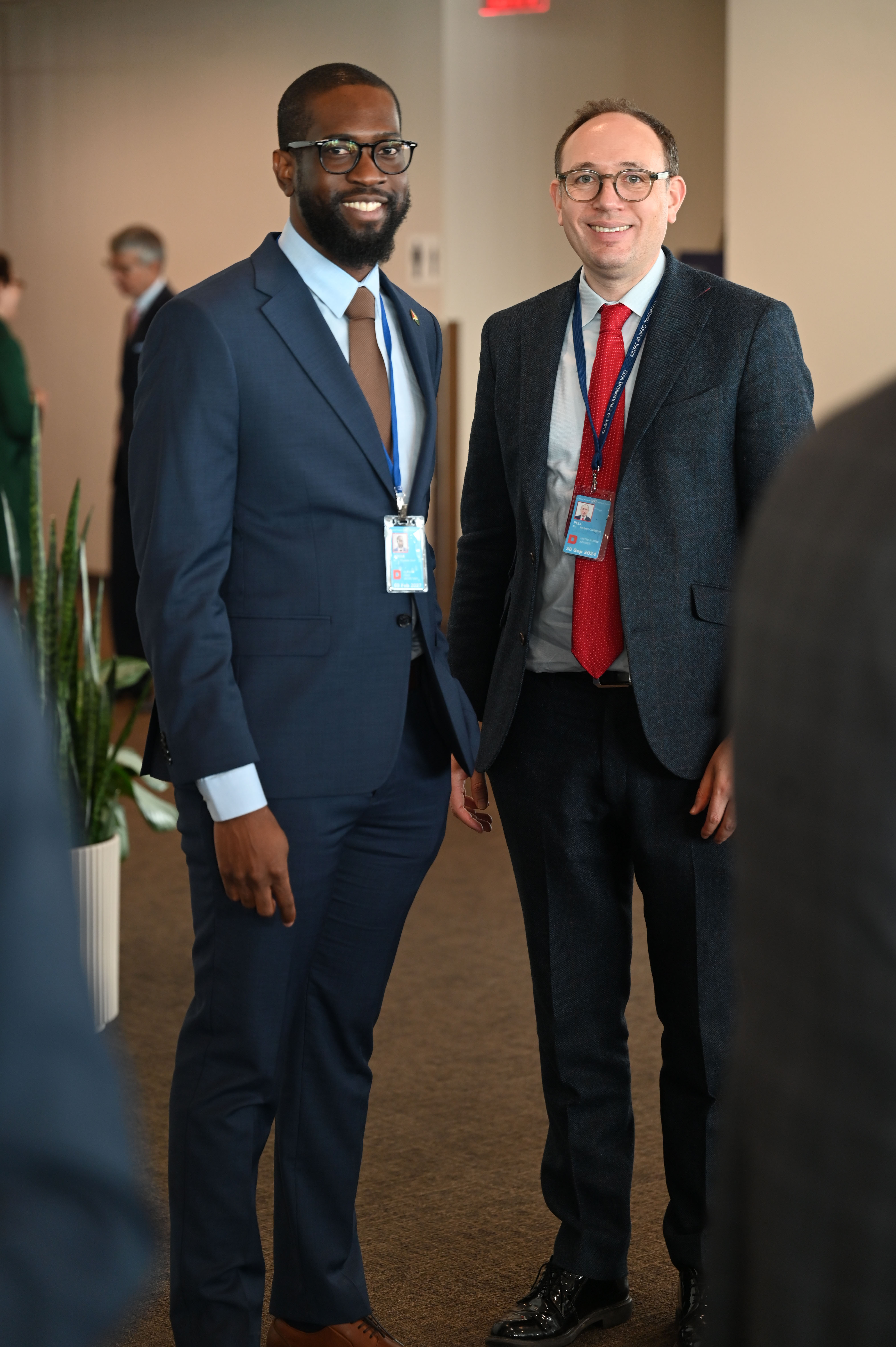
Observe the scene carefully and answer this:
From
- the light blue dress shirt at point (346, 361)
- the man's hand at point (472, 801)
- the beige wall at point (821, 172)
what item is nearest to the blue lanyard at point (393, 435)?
the light blue dress shirt at point (346, 361)

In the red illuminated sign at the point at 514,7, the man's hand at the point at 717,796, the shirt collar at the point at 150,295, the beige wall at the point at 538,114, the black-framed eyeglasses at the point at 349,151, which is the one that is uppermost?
the red illuminated sign at the point at 514,7

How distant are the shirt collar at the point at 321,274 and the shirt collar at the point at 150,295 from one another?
5.02 metres

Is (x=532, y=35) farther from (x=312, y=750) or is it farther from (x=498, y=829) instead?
(x=312, y=750)

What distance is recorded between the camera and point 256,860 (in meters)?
1.63

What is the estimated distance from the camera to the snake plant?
2871mm

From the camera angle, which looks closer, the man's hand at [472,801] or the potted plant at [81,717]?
the man's hand at [472,801]

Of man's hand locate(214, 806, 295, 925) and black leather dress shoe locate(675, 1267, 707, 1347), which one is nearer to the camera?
man's hand locate(214, 806, 295, 925)

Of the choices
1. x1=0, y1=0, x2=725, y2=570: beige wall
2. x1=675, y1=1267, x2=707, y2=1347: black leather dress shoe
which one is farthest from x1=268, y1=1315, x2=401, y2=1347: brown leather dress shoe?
x1=0, y1=0, x2=725, y2=570: beige wall

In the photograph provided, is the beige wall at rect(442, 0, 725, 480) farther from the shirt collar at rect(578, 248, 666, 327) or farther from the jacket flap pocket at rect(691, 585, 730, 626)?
the jacket flap pocket at rect(691, 585, 730, 626)

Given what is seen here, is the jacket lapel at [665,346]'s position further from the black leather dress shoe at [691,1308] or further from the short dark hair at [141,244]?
the short dark hair at [141,244]

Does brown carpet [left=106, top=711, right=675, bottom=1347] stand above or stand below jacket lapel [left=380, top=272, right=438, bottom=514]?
below

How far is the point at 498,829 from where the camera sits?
A: 197 inches

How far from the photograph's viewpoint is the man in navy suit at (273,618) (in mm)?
1618

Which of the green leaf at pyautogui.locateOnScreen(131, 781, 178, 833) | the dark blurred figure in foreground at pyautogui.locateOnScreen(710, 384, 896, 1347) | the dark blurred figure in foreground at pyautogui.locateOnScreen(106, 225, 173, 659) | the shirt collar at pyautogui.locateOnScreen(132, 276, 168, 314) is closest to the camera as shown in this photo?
the dark blurred figure in foreground at pyautogui.locateOnScreen(710, 384, 896, 1347)
